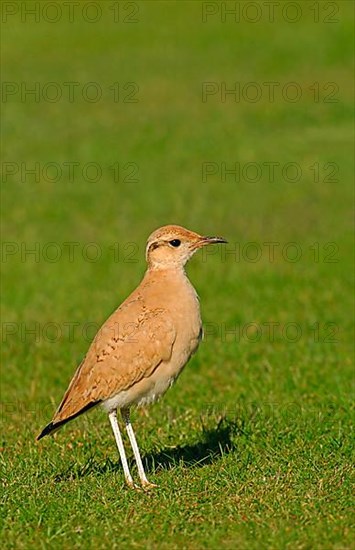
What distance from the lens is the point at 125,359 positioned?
6910mm

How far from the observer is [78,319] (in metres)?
11.8

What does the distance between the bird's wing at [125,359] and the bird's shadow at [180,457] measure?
556 millimetres

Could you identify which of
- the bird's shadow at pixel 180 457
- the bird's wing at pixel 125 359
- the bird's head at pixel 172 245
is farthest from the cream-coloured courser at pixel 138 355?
the bird's shadow at pixel 180 457

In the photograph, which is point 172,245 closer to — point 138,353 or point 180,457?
point 138,353

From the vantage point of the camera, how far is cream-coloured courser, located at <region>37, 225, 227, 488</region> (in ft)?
22.6

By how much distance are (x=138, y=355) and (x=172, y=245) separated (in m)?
0.79

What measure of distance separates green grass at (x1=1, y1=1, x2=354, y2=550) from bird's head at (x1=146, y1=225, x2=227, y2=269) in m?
1.32

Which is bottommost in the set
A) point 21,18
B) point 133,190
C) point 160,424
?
point 160,424

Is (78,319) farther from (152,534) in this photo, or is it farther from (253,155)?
(253,155)

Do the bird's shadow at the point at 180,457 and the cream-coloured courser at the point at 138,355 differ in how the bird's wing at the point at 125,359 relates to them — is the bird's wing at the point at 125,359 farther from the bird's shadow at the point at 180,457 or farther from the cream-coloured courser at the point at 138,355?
the bird's shadow at the point at 180,457

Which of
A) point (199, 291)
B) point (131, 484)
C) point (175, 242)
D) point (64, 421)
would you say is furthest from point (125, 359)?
point (199, 291)

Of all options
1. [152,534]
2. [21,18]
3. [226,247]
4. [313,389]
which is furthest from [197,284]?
[21,18]

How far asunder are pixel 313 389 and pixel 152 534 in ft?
11.7

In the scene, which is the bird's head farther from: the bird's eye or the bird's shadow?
the bird's shadow
